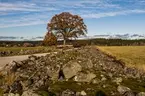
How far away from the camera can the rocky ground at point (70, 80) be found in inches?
1073

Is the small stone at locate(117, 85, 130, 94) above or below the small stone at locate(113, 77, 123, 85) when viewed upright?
below

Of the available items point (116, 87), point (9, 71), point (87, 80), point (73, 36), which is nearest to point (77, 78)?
point (87, 80)

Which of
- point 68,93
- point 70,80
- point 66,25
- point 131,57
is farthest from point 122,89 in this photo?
point 66,25

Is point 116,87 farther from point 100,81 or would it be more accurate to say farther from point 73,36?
point 73,36

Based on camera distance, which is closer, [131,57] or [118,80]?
[118,80]

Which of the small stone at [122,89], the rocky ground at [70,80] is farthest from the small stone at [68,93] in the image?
the small stone at [122,89]

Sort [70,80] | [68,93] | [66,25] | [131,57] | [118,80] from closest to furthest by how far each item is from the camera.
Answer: [68,93]
[118,80]
[70,80]
[131,57]
[66,25]

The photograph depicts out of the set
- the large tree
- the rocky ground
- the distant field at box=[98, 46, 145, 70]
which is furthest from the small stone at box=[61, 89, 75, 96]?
the large tree

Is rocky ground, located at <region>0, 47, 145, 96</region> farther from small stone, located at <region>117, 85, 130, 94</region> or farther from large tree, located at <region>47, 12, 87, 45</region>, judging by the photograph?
large tree, located at <region>47, 12, 87, 45</region>

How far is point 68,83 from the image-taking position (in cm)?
3002

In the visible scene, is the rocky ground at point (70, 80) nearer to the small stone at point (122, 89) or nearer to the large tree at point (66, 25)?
the small stone at point (122, 89)

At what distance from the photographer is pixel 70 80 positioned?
30.9 m

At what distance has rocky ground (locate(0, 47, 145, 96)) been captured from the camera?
27.2m

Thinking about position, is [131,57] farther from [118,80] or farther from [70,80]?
[70,80]
